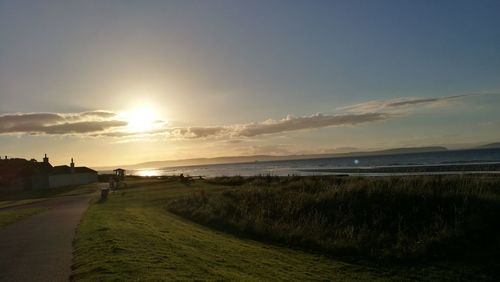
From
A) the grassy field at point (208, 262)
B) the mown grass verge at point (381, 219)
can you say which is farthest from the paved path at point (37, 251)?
the mown grass verge at point (381, 219)

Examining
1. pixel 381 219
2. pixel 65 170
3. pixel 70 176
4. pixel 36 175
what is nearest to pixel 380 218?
pixel 381 219

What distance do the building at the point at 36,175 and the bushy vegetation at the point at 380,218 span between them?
58.0 m

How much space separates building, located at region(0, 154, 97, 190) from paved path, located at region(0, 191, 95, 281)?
60.2 metres

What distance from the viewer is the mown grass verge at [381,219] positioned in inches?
634

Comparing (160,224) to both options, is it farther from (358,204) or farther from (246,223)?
(358,204)

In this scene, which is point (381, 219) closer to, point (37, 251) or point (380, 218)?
point (380, 218)

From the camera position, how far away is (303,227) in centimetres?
2000

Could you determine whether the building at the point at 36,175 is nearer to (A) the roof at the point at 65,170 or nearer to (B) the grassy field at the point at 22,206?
(A) the roof at the point at 65,170

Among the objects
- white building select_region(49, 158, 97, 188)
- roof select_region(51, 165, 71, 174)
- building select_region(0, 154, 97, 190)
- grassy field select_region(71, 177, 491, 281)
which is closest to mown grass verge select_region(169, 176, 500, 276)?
grassy field select_region(71, 177, 491, 281)

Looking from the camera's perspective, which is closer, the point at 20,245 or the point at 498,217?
the point at 20,245

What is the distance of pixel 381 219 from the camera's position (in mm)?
20344

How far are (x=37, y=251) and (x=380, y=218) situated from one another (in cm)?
1395

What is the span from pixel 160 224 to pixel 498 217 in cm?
1424

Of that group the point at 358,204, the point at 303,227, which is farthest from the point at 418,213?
the point at 303,227
